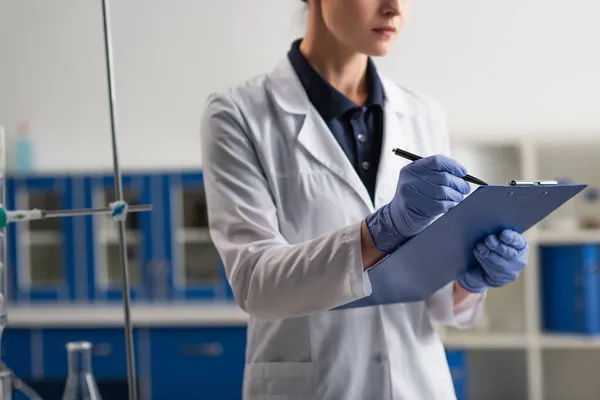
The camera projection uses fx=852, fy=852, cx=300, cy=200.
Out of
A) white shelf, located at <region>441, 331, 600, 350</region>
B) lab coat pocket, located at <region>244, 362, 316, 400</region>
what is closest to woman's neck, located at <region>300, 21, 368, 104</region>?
lab coat pocket, located at <region>244, 362, 316, 400</region>

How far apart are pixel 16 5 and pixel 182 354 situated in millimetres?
2331

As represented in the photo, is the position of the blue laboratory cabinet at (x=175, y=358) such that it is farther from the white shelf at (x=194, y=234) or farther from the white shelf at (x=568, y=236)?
the white shelf at (x=568, y=236)

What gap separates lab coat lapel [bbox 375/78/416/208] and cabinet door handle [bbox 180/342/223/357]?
2.45 meters

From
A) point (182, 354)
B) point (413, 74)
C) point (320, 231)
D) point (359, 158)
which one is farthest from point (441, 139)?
point (413, 74)

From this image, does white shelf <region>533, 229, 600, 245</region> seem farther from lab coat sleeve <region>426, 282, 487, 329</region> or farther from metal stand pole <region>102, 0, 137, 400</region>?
metal stand pole <region>102, 0, 137, 400</region>

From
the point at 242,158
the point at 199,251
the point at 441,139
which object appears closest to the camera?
the point at 242,158

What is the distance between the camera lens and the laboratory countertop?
3.80 m

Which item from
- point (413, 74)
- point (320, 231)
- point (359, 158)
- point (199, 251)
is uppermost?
point (413, 74)

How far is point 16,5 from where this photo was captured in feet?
15.9

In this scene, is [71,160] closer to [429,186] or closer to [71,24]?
[71,24]

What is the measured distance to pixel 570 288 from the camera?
368cm

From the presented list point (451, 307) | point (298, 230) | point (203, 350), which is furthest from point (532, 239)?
point (298, 230)

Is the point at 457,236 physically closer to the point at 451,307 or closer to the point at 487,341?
the point at 451,307

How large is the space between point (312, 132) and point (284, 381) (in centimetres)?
42
